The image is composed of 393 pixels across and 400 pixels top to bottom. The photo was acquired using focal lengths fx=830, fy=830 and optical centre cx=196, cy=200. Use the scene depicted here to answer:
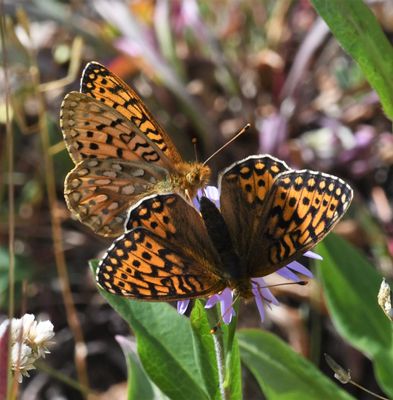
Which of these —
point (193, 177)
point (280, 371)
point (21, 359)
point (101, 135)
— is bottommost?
point (280, 371)

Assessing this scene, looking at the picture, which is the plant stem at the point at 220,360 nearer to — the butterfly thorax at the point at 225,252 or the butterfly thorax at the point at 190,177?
the butterfly thorax at the point at 225,252

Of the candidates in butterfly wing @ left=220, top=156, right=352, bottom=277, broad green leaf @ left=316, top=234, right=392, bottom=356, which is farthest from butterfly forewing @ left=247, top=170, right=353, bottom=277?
broad green leaf @ left=316, top=234, right=392, bottom=356

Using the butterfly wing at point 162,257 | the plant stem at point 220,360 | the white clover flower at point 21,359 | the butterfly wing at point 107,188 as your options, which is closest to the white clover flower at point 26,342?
the white clover flower at point 21,359

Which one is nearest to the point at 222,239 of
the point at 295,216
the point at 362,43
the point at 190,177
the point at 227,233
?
the point at 227,233

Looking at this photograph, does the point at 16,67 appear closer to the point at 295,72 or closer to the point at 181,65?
the point at 181,65

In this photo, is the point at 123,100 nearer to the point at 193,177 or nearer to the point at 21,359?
the point at 193,177

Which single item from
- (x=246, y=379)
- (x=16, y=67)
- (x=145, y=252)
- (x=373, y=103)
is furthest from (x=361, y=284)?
(x=16, y=67)
